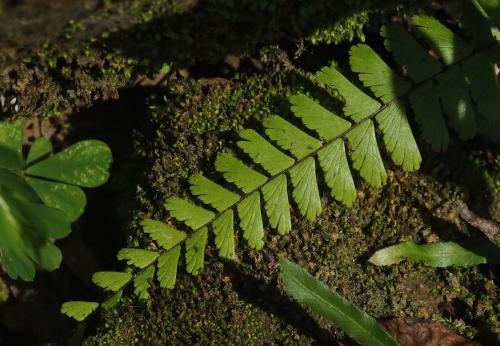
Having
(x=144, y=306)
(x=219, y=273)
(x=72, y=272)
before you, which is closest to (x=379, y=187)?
(x=219, y=273)

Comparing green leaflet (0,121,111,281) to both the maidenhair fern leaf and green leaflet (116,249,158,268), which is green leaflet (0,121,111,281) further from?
the maidenhair fern leaf

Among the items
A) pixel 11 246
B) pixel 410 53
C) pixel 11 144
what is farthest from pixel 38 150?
pixel 410 53

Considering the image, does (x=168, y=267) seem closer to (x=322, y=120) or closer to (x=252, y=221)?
(x=252, y=221)

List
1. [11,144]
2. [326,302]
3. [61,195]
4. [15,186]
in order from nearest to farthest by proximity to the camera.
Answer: [326,302], [15,186], [11,144], [61,195]

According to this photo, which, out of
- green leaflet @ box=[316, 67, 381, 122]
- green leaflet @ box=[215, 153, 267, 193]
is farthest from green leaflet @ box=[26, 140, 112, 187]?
green leaflet @ box=[316, 67, 381, 122]

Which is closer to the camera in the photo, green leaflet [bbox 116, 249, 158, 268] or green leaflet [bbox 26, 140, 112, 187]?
green leaflet [bbox 116, 249, 158, 268]

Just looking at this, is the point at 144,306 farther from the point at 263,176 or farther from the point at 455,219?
the point at 455,219
